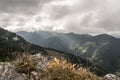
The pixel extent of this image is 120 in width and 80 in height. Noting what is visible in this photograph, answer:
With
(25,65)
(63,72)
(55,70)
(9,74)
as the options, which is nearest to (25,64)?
(25,65)

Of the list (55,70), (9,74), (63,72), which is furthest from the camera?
(9,74)

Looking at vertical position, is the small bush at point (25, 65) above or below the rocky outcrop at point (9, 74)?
above

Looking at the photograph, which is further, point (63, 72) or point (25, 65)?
point (25, 65)

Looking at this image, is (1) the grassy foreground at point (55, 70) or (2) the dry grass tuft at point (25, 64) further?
(2) the dry grass tuft at point (25, 64)

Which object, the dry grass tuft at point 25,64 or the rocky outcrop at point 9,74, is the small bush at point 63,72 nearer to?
the dry grass tuft at point 25,64

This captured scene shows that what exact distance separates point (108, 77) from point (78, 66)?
297cm

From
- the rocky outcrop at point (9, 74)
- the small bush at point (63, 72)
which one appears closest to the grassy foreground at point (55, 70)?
the small bush at point (63, 72)

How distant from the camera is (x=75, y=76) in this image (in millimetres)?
11586

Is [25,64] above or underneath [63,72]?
above

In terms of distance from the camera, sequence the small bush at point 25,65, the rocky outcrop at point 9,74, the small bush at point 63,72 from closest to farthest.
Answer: the small bush at point 63,72
the rocky outcrop at point 9,74
the small bush at point 25,65

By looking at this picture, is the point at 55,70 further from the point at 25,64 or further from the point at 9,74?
the point at 9,74

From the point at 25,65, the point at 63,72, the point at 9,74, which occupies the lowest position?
the point at 9,74

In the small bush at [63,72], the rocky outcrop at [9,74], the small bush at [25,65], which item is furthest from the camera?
the small bush at [25,65]

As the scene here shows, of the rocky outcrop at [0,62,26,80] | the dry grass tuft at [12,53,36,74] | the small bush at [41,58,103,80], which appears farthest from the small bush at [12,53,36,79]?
the small bush at [41,58,103,80]
